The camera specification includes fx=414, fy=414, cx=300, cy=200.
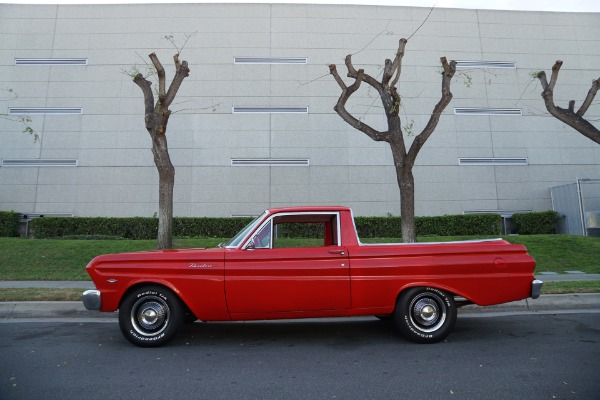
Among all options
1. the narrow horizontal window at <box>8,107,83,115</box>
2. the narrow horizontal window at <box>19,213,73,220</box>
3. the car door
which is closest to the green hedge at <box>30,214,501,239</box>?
the narrow horizontal window at <box>19,213,73,220</box>

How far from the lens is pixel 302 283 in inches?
195

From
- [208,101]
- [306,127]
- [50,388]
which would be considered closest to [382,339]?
[50,388]

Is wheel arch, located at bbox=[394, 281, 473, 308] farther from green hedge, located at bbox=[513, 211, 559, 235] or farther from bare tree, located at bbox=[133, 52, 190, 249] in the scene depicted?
green hedge, located at bbox=[513, 211, 559, 235]

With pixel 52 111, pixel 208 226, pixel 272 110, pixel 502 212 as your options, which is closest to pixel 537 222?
pixel 502 212

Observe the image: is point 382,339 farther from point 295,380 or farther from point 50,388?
point 50,388

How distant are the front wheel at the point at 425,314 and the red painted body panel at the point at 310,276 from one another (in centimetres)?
12

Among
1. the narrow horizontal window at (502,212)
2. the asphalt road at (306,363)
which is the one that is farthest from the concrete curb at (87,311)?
the narrow horizontal window at (502,212)

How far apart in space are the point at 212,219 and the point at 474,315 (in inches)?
462

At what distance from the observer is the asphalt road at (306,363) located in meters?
3.61

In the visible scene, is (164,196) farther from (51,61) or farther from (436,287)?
(51,61)

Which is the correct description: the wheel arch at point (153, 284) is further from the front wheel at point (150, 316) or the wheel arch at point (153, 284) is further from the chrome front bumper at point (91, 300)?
the chrome front bumper at point (91, 300)

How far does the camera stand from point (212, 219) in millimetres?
16625

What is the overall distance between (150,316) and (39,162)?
16718 mm

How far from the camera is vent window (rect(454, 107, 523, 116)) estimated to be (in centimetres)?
1920
